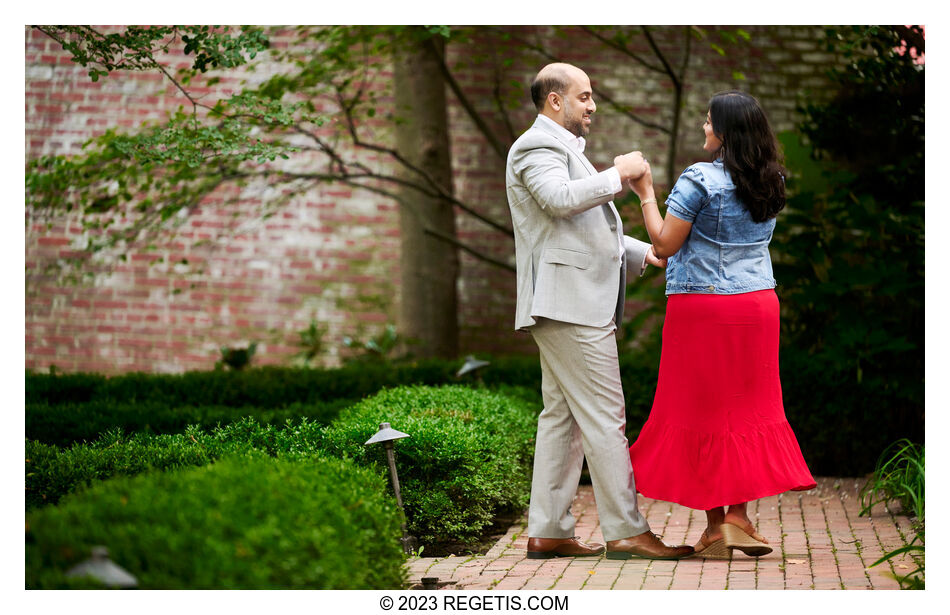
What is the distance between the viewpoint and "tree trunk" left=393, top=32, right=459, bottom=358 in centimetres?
822

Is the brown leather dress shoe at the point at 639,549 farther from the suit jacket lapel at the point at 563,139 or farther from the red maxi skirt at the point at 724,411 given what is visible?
the suit jacket lapel at the point at 563,139

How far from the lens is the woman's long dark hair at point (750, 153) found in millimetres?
3668

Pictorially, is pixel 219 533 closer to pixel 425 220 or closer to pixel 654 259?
pixel 654 259

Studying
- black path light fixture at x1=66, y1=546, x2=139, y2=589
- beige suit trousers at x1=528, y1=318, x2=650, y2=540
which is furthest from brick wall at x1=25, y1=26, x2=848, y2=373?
black path light fixture at x1=66, y1=546, x2=139, y2=589

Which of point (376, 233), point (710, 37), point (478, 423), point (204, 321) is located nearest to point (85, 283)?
point (204, 321)

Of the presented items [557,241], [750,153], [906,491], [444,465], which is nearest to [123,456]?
[444,465]

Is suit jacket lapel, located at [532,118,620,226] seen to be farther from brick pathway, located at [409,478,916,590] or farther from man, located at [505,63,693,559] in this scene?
brick pathway, located at [409,478,916,590]

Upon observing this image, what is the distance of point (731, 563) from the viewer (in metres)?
3.67

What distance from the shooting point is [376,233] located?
8.73m

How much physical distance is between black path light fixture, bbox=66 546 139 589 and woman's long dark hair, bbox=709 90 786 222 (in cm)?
256

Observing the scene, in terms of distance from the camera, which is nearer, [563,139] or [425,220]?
[563,139]

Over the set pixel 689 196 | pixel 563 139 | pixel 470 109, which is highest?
pixel 470 109

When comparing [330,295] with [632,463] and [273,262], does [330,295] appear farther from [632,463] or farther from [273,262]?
[632,463]

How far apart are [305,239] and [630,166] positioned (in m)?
5.53
